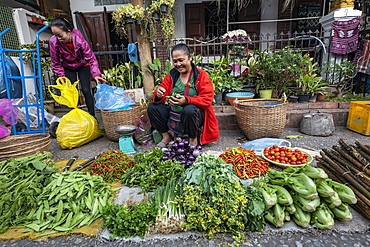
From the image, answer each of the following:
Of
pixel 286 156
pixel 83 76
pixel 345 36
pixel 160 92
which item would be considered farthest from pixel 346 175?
pixel 345 36

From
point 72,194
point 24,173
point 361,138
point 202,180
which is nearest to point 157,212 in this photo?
point 202,180

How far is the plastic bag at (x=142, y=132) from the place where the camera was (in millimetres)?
3691

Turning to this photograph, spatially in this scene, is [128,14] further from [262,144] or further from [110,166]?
[262,144]

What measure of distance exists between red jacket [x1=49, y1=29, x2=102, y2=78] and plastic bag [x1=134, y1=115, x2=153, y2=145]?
1.19 metres

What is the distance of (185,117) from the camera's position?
3.08 metres

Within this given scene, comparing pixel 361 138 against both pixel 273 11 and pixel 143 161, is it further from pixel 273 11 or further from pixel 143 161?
pixel 273 11

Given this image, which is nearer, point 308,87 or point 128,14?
point 128,14

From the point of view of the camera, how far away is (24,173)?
85.5 inches

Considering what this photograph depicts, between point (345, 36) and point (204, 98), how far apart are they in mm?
4404

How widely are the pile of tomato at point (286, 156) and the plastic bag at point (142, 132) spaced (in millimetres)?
1945

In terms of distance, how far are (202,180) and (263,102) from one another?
8.42 feet

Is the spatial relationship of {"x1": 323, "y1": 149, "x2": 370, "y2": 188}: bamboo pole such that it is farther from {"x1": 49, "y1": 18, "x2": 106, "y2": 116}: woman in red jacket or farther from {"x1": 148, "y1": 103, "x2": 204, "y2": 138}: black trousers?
{"x1": 49, "y1": 18, "x2": 106, "y2": 116}: woman in red jacket

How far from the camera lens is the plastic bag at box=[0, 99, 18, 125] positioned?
327 centimetres

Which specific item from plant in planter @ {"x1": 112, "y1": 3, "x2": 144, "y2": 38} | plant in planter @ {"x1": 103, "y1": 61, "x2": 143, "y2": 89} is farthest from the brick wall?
plant in planter @ {"x1": 112, "y1": 3, "x2": 144, "y2": 38}
